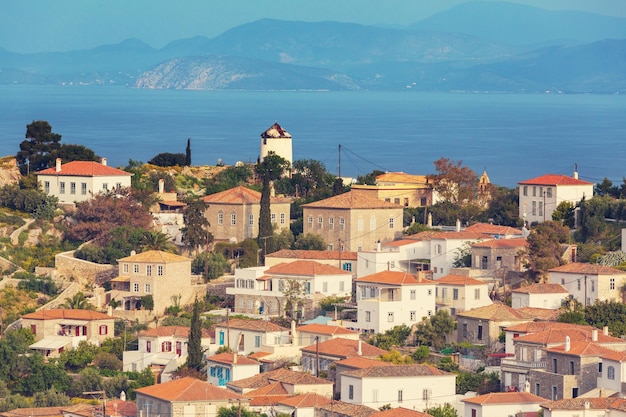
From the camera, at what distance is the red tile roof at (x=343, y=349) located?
160 feet

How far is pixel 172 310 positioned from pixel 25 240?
33.5 feet

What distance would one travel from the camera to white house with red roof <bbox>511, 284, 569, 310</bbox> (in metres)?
54.5

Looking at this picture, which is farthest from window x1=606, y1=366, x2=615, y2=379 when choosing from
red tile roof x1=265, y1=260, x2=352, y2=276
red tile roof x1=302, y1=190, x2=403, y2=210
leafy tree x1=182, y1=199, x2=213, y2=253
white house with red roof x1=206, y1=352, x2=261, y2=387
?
leafy tree x1=182, y1=199, x2=213, y2=253

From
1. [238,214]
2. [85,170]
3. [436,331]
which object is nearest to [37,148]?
[85,170]

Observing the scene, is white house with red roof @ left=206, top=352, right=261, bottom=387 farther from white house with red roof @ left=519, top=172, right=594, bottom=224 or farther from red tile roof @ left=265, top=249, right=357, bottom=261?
white house with red roof @ left=519, top=172, right=594, bottom=224

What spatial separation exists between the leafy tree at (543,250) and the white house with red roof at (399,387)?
523 inches

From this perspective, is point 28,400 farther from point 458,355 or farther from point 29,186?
point 29,186

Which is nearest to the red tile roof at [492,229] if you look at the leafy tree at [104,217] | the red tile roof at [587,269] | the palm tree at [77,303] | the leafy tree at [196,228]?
the red tile roof at [587,269]

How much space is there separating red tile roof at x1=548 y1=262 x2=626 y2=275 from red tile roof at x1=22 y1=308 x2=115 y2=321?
→ 52.9 ft

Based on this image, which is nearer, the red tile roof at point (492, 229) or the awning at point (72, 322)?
the awning at point (72, 322)

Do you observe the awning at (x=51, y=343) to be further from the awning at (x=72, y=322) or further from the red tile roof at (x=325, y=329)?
the red tile roof at (x=325, y=329)

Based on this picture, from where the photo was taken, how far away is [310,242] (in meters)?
66.9

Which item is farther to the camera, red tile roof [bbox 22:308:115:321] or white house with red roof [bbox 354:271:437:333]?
red tile roof [bbox 22:308:115:321]

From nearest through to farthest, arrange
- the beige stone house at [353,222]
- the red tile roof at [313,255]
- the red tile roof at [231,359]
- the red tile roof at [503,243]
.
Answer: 1. the red tile roof at [231,359]
2. the red tile roof at [503,243]
3. the red tile roof at [313,255]
4. the beige stone house at [353,222]
